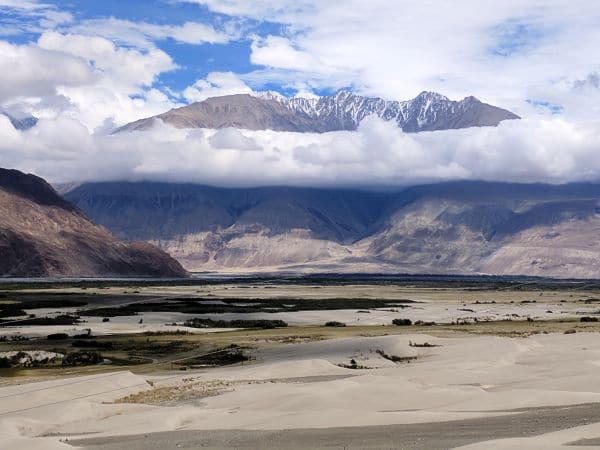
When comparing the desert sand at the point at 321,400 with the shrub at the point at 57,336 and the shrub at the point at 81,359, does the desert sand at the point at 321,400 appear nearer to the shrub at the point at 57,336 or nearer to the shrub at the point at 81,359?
the shrub at the point at 81,359

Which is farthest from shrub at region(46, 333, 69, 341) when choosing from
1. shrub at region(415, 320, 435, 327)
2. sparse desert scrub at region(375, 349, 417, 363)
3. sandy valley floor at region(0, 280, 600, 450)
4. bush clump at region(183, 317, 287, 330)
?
shrub at region(415, 320, 435, 327)

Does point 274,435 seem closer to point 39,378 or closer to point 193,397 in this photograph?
point 193,397

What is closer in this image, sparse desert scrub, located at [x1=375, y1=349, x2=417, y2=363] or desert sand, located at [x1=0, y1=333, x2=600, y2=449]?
desert sand, located at [x1=0, y1=333, x2=600, y2=449]

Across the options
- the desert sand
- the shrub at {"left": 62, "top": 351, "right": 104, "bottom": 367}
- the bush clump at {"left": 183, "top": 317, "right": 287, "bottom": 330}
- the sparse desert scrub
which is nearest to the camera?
the desert sand

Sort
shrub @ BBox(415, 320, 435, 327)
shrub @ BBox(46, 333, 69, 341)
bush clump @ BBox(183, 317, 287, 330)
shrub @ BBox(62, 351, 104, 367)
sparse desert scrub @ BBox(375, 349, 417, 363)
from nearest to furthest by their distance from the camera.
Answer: shrub @ BBox(62, 351, 104, 367)
sparse desert scrub @ BBox(375, 349, 417, 363)
shrub @ BBox(46, 333, 69, 341)
bush clump @ BBox(183, 317, 287, 330)
shrub @ BBox(415, 320, 435, 327)

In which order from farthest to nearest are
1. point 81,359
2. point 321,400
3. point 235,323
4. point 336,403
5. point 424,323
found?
1. point 424,323
2. point 235,323
3. point 81,359
4. point 321,400
5. point 336,403

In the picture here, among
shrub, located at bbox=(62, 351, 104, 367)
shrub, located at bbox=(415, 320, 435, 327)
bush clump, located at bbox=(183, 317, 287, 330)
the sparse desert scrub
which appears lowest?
shrub, located at bbox=(415, 320, 435, 327)

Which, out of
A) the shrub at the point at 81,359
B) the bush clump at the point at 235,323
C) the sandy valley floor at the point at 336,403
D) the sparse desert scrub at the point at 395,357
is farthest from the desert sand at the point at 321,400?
the bush clump at the point at 235,323

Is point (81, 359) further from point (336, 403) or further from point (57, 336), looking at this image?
point (336, 403)

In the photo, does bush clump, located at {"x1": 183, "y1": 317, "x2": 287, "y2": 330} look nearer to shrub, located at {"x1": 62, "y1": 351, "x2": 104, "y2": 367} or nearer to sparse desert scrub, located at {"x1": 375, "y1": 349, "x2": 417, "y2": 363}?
shrub, located at {"x1": 62, "y1": 351, "x2": 104, "y2": 367}

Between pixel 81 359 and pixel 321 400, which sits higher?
pixel 321 400

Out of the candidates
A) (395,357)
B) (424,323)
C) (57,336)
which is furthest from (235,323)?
(395,357)

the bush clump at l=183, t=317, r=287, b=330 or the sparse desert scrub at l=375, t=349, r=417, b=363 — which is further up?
A: the sparse desert scrub at l=375, t=349, r=417, b=363

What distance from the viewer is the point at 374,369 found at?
45188 millimetres
